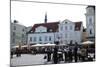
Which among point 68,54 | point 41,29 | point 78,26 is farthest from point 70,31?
point 41,29

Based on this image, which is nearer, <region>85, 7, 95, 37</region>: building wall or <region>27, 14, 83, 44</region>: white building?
<region>27, 14, 83, 44</region>: white building

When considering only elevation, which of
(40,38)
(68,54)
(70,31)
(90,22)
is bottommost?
(68,54)

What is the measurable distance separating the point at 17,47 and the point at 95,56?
1409mm

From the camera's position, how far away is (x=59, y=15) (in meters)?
3.36

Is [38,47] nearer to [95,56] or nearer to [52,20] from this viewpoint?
[52,20]

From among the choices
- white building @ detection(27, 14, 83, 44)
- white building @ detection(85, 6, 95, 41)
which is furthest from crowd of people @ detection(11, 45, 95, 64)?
white building @ detection(85, 6, 95, 41)

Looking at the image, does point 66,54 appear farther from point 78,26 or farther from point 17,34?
point 17,34

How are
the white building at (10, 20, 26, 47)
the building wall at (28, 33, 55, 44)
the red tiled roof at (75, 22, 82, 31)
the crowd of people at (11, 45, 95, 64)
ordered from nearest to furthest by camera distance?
the white building at (10, 20, 26, 47) → the building wall at (28, 33, 55, 44) → the crowd of people at (11, 45, 95, 64) → the red tiled roof at (75, 22, 82, 31)

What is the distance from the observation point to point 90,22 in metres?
3.56

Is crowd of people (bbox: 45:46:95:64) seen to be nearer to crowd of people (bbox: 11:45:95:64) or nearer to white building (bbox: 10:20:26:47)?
crowd of people (bbox: 11:45:95:64)

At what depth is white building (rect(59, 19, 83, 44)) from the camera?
11.1 feet

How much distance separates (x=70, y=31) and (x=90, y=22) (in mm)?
413

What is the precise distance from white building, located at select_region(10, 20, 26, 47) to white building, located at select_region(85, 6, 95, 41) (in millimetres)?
1134

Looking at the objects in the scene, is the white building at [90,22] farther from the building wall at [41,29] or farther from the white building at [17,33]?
the white building at [17,33]
